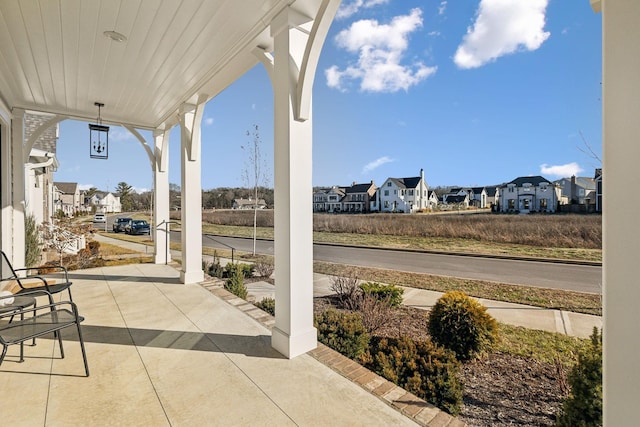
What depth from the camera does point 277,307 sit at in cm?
241

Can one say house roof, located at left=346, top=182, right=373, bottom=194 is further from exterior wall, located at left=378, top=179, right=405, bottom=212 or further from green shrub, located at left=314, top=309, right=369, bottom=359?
green shrub, located at left=314, top=309, right=369, bottom=359

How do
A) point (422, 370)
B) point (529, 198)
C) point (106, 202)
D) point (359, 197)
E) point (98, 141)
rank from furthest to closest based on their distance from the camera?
point (106, 202) < point (359, 197) < point (529, 198) < point (98, 141) < point (422, 370)

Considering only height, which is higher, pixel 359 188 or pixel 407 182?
pixel 407 182

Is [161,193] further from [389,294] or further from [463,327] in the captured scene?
[463,327]

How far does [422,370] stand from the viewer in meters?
2.57

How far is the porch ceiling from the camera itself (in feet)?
7.36

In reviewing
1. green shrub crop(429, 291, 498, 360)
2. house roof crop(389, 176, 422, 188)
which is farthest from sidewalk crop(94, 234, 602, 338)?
house roof crop(389, 176, 422, 188)

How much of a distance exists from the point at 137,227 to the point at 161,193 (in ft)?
42.8

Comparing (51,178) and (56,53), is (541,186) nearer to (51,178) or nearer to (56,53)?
(56,53)

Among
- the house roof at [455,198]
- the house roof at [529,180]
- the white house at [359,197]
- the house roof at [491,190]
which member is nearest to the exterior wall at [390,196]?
the white house at [359,197]

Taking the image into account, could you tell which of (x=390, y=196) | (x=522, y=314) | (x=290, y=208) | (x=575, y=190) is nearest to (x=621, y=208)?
(x=290, y=208)

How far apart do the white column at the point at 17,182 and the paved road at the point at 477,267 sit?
118 inches

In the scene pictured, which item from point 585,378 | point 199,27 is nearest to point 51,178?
point 199,27

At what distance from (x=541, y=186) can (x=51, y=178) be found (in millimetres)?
16520
